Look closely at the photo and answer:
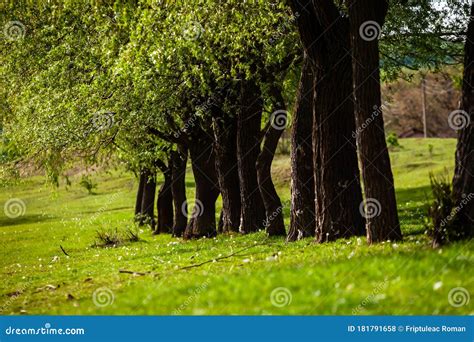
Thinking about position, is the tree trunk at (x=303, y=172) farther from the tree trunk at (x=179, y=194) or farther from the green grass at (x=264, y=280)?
the tree trunk at (x=179, y=194)

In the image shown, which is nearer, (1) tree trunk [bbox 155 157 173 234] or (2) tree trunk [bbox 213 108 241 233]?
(2) tree trunk [bbox 213 108 241 233]

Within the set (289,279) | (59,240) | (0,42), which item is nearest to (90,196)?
(59,240)

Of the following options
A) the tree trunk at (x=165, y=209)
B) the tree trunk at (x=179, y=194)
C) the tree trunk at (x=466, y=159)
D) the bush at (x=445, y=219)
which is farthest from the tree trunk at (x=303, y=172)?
the tree trunk at (x=165, y=209)

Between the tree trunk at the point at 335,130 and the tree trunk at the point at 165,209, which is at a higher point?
the tree trunk at the point at 335,130

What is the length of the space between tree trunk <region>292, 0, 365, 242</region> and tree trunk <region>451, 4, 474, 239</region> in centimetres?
403

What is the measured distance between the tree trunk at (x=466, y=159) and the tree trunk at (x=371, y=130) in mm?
2130

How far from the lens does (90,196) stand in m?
79.9

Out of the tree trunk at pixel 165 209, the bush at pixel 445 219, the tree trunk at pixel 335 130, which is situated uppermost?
the tree trunk at pixel 335 130

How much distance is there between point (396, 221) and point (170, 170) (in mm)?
25166

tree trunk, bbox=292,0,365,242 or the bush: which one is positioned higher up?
tree trunk, bbox=292,0,365,242

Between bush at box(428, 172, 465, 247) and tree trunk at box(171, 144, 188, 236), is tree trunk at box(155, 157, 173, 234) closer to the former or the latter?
tree trunk at box(171, 144, 188, 236)

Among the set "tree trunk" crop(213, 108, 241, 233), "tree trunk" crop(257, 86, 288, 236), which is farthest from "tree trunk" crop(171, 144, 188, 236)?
"tree trunk" crop(257, 86, 288, 236)

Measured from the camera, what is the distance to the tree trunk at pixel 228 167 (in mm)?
29734

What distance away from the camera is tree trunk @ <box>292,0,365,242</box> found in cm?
1777
